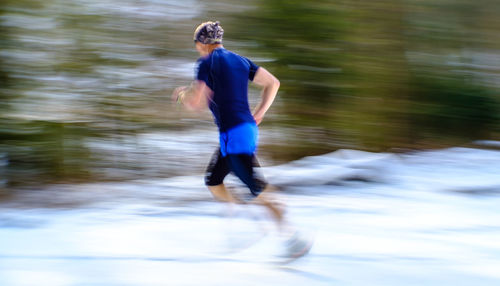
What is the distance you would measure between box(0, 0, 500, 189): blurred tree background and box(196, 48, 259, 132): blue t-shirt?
10.2ft

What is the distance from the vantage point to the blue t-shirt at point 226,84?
3447 millimetres

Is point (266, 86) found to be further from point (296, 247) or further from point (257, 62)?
point (257, 62)

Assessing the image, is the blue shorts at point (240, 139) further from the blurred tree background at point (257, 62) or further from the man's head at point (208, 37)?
the blurred tree background at point (257, 62)

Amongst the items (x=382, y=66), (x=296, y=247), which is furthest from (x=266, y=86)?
(x=382, y=66)

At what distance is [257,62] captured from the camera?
708cm

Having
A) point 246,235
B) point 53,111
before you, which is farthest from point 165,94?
point 246,235

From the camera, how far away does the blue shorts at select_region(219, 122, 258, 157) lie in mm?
3512

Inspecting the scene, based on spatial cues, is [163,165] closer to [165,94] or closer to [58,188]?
[165,94]

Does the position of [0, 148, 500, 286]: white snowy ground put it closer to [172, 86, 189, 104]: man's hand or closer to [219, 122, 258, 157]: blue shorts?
[219, 122, 258, 157]: blue shorts

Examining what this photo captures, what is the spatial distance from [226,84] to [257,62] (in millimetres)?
3659

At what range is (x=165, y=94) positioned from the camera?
674cm

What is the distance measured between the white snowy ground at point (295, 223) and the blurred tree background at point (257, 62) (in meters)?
0.43

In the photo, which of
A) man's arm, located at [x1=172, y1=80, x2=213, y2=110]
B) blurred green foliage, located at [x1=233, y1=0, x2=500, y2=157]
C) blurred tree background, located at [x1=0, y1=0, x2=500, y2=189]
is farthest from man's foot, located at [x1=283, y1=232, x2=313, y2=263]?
blurred green foliage, located at [x1=233, y1=0, x2=500, y2=157]

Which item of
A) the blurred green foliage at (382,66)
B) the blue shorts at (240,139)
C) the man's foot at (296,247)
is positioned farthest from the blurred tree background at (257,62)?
the man's foot at (296,247)
